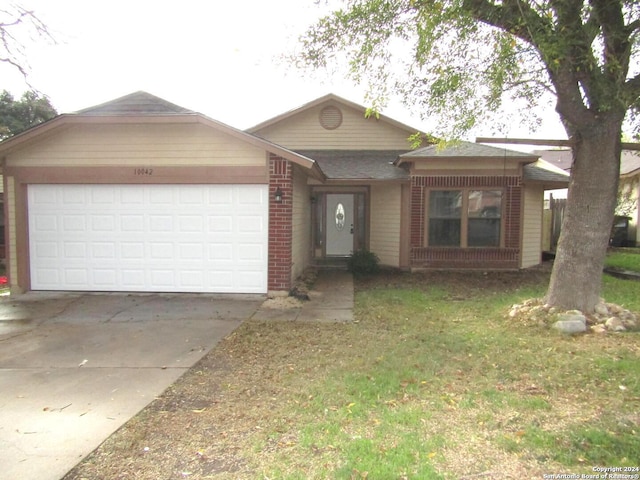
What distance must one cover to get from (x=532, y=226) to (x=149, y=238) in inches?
403

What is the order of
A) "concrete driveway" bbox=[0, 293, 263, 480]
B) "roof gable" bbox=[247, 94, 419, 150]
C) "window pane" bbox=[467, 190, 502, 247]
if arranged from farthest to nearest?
"roof gable" bbox=[247, 94, 419, 150]
"window pane" bbox=[467, 190, 502, 247]
"concrete driveway" bbox=[0, 293, 263, 480]

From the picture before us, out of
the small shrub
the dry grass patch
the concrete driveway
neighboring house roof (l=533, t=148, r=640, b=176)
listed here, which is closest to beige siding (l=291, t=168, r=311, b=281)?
the small shrub

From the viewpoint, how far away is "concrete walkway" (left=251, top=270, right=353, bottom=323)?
742 centimetres

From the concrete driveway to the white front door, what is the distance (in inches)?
214

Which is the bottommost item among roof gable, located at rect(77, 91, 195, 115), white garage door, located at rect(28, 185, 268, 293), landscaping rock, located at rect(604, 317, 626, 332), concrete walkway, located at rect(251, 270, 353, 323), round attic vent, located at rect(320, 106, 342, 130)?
concrete walkway, located at rect(251, 270, 353, 323)

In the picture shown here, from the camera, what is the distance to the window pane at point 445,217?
12.2 metres

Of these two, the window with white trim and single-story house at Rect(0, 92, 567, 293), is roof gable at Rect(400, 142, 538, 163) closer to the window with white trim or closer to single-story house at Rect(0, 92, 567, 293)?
the window with white trim

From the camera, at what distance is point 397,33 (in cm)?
731

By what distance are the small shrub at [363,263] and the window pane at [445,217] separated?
5.27 ft

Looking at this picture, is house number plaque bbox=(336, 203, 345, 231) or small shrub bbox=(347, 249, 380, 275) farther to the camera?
house number plaque bbox=(336, 203, 345, 231)

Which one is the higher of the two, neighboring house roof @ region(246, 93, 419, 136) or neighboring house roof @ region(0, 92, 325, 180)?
neighboring house roof @ region(246, 93, 419, 136)

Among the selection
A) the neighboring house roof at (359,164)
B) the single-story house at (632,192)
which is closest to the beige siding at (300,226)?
the neighboring house roof at (359,164)

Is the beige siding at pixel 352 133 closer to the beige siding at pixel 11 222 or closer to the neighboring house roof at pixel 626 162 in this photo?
the neighboring house roof at pixel 626 162

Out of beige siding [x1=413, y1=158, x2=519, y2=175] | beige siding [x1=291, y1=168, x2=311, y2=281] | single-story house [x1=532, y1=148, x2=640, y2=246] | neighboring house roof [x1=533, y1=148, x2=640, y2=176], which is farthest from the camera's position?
single-story house [x1=532, y1=148, x2=640, y2=246]
